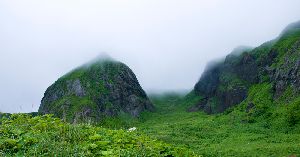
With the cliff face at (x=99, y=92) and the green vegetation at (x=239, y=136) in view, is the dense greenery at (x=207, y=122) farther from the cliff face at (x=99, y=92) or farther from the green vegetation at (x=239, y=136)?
the cliff face at (x=99, y=92)

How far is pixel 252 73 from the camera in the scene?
137250mm

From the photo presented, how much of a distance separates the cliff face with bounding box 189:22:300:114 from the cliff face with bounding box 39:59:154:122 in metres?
27.8

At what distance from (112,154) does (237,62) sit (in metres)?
146

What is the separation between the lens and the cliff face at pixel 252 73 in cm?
10341

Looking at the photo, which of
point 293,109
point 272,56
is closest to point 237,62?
point 272,56

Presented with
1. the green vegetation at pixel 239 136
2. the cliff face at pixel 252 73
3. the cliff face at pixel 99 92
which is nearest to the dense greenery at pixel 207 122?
the cliff face at pixel 252 73

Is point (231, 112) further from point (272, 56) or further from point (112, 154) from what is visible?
point (112, 154)

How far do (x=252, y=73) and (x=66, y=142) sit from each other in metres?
128

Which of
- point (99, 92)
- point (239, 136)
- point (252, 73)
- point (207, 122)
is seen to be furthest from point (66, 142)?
point (99, 92)

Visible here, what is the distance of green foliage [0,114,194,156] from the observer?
45.8 feet

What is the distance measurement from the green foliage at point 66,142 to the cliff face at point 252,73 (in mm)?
82469

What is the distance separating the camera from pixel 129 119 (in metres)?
158

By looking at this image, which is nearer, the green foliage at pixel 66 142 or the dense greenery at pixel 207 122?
the green foliage at pixel 66 142

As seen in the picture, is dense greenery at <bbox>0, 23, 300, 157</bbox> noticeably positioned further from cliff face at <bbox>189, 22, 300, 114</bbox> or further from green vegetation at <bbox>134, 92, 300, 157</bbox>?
green vegetation at <bbox>134, 92, 300, 157</bbox>
